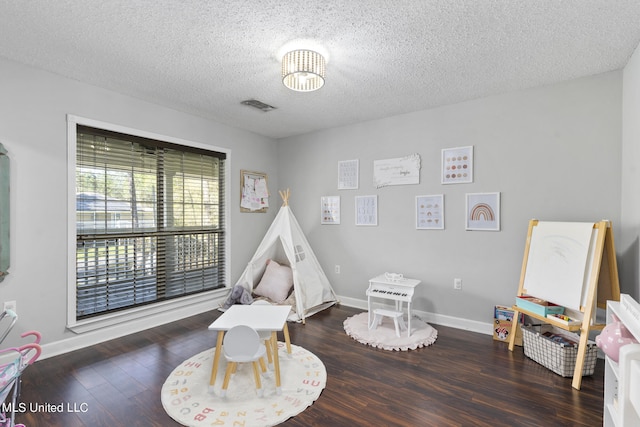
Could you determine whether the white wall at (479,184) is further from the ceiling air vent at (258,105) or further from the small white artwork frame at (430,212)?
the ceiling air vent at (258,105)

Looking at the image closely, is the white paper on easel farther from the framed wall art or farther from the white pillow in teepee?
the framed wall art

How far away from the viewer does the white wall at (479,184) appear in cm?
266

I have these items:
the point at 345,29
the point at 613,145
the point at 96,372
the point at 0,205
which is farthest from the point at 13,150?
the point at 613,145

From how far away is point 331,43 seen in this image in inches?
84.8

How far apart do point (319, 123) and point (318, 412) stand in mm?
3226

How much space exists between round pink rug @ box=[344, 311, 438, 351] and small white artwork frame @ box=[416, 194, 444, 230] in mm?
1067

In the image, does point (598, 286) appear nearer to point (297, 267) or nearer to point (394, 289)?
point (394, 289)

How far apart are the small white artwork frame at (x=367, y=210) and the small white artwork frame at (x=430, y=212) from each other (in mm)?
548

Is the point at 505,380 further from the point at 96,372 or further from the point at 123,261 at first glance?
the point at 123,261

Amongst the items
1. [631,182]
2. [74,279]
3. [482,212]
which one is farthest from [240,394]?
[631,182]

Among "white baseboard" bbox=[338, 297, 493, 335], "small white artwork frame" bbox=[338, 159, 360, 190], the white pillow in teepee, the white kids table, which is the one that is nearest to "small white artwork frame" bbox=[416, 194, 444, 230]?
"small white artwork frame" bbox=[338, 159, 360, 190]

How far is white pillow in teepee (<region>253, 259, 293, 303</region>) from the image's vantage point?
12.8 feet

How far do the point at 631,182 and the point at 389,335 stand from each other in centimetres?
231

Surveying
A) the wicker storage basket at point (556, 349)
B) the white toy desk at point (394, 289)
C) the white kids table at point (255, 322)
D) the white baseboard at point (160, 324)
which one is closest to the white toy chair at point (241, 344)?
the white kids table at point (255, 322)
